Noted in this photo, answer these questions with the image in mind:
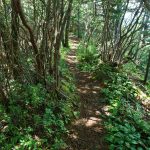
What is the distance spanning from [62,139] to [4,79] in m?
2.10

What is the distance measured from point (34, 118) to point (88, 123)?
1.98 meters

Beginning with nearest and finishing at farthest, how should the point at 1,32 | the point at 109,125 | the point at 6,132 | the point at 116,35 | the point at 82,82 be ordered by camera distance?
the point at 6,132, the point at 1,32, the point at 109,125, the point at 82,82, the point at 116,35

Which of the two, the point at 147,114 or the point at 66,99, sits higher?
the point at 66,99

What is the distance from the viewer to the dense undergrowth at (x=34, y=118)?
5594mm

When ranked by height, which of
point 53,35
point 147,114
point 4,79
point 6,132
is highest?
point 53,35

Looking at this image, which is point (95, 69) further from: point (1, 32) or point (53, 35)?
point (1, 32)

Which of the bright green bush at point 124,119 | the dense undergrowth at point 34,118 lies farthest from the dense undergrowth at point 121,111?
the dense undergrowth at point 34,118

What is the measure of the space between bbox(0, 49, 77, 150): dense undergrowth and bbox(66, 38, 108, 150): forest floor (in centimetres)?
32

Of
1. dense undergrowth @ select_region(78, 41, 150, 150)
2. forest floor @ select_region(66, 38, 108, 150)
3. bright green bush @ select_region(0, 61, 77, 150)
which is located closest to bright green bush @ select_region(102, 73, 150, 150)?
dense undergrowth @ select_region(78, 41, 150, 150)

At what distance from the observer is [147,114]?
948cm

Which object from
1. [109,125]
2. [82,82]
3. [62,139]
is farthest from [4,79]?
[82,82]

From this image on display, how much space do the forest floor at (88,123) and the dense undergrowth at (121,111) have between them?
0.23m

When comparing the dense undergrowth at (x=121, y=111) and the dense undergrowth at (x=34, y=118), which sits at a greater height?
the dense undergrowth at (x=34, y=118)

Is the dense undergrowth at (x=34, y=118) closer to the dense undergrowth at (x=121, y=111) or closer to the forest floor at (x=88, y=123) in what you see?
the forest floor at (x=88, y=123)
